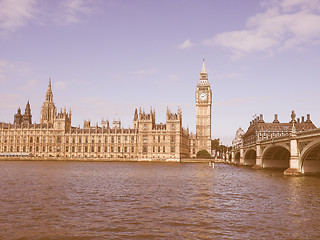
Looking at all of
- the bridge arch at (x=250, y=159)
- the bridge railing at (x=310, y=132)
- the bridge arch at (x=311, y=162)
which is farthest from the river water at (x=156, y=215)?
the bridge arch at (x=250, y=159)

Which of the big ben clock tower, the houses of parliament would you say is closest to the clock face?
the big ben clock tower

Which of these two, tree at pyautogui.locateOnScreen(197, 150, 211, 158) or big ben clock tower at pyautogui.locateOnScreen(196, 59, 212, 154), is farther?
big ben clock tower at pyautogui.locateOnScreen(196, 59, 212, 154)

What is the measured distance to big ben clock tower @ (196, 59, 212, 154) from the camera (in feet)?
561

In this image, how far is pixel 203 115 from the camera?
580 feet

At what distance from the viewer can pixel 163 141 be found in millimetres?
142625

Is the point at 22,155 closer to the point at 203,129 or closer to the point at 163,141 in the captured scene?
the point at 163,141

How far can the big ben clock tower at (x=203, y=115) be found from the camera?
561 feet

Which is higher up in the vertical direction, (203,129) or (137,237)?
(203,129)

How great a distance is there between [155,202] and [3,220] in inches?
441

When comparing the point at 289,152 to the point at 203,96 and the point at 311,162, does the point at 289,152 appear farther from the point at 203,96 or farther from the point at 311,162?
the point at 203,96

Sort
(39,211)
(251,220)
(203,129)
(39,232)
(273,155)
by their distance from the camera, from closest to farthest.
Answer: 1. (39,232)
2. (251,220)
3. (39,211)
4. (273,155)
5. (203,129)

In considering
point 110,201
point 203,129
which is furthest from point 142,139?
point 110,201

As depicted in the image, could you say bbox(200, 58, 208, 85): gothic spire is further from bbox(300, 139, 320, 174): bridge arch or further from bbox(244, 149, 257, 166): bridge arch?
bbox(300, 139, 320, 174): bridge arch

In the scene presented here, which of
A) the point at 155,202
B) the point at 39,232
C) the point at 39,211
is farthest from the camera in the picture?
the point at 155,202
